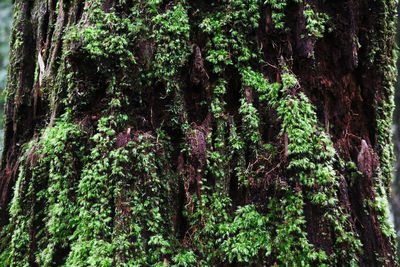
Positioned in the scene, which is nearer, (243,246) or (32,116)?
(243,246)

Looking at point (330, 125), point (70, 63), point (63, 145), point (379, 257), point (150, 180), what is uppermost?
point (70, 63)

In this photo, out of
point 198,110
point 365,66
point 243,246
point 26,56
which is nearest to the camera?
point 243,246

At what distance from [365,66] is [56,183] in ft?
9.46

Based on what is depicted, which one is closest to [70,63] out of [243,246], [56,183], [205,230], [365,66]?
[56,183]

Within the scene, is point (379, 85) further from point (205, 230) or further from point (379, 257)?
point (205, 230)

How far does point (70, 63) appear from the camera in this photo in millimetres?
2590

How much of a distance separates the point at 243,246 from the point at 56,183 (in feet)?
4.81

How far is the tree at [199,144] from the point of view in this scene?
2275 millimetres

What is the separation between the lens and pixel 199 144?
2.49 metres

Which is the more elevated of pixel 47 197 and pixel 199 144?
pixel 199 144

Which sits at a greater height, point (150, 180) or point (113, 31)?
point (113, 31)

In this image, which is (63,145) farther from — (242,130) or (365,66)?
(365,66)

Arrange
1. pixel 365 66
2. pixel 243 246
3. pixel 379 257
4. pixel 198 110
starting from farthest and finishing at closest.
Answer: pixel 365 66 → pixel 198 110 → pixel 379 257 → pixel 243 246

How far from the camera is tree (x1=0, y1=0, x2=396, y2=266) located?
228 cm
